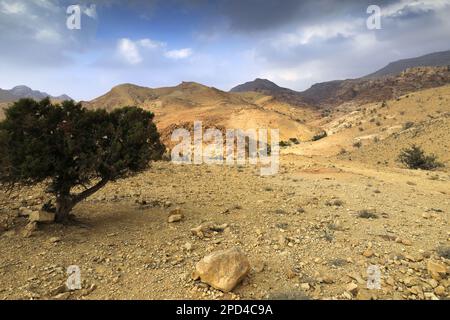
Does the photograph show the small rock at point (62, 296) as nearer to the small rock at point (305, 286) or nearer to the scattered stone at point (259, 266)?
the scattered stone at point (259, 266)

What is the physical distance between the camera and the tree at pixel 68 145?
284 inches

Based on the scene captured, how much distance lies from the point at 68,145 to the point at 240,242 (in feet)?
13.8

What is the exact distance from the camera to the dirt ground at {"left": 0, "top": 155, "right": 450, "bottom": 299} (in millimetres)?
5383

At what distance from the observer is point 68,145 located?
746cm

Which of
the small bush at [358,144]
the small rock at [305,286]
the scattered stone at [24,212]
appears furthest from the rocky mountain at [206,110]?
the small rock at [305,286]

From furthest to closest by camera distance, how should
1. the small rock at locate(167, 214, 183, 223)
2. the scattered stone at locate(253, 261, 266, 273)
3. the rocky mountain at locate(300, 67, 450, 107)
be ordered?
the rocky mountain at locate(300, 67, 450, 107) → the small rock at locate(167, 214, 183, 223) → the scattered stone at locate(253, 261, 266, 273)

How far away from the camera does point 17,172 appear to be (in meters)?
7.19

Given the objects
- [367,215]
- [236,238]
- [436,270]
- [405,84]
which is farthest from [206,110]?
[405,84]

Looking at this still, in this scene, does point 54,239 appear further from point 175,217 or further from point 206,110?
point 206,110

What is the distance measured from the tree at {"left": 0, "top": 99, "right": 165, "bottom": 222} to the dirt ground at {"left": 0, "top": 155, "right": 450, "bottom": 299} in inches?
44.4

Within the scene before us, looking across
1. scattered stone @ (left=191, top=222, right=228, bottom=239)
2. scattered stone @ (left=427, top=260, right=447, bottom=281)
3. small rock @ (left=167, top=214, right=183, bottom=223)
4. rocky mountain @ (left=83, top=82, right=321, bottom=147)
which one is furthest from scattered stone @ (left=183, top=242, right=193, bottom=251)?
rocky mountain @ (left=83, top=82, right=321, bottom=147)

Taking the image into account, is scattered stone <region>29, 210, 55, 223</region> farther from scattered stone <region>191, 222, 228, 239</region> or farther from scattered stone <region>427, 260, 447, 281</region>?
scattered stone <region>427, 260, 447, 281</region>

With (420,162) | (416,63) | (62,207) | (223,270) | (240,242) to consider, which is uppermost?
(416,63)

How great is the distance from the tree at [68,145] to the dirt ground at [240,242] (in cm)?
113
